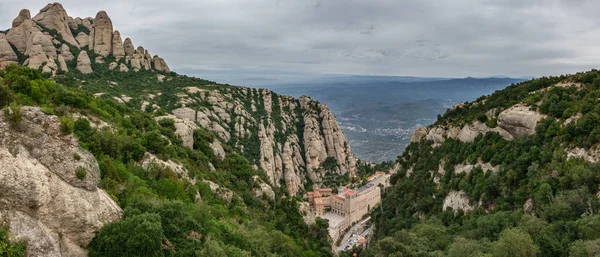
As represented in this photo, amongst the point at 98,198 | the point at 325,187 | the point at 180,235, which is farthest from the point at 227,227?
the point at 325,187

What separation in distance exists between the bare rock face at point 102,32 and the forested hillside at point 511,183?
90.0m

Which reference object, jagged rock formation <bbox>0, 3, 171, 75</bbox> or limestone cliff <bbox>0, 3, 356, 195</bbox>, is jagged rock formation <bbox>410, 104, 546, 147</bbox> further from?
jagged rock formation <bbox>0, 3, 171, 75</bbox>

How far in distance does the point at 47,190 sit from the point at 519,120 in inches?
1915

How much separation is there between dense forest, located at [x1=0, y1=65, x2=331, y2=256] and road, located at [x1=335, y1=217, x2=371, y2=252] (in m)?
31.9

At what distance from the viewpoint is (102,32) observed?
9950 centimetres

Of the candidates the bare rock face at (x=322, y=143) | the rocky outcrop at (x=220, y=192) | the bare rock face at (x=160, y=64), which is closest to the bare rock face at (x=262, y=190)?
the rocky outcrop at (x=220, y=192)

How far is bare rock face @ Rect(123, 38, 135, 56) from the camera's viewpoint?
105 meters

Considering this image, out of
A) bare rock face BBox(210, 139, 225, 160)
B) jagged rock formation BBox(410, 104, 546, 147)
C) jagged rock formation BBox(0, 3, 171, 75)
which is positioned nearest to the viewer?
jagged rock formation BBox(410, 104, 546, 147)

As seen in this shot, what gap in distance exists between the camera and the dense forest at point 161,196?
14530mm

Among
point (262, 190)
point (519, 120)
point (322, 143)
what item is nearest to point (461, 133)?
point (519, 120)

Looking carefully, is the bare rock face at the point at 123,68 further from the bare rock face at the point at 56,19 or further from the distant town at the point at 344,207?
the distant town at the point at 344,207

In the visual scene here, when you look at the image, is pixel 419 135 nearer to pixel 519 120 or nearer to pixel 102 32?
pixel 519 120

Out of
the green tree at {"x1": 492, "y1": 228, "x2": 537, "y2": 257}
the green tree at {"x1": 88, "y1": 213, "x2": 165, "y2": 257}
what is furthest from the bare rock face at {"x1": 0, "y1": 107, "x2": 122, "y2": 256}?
the green tree at {"x1": 492, "y1": 228, "x2": 537, "y2": 257}

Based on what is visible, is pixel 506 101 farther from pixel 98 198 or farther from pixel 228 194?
pixel 98 198
